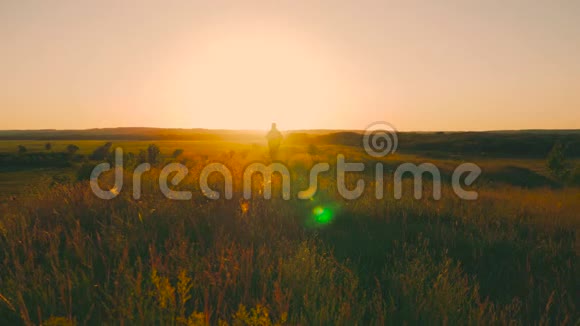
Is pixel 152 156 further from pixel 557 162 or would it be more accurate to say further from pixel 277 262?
pixel 557 162

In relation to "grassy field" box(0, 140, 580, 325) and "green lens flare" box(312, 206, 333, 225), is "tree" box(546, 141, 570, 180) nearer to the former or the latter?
"grassy field" box(0, 140, 580, 325)

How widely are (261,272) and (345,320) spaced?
82 centimetres

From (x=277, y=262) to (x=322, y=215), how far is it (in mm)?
2498

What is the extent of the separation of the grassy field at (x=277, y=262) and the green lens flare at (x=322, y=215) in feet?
0.14

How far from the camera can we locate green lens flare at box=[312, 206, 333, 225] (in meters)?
5.54

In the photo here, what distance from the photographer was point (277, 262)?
3475 mm

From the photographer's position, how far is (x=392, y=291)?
325 centimetres

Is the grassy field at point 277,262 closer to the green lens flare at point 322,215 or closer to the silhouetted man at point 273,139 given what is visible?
the green lens flare at point 322,215

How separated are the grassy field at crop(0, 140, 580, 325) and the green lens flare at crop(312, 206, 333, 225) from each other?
42mm

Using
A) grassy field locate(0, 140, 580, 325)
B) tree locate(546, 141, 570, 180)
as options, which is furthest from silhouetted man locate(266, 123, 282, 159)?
tree locate(546, 141, 570, 180)

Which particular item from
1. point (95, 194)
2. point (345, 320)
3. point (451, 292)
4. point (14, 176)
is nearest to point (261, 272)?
point (345, 320)

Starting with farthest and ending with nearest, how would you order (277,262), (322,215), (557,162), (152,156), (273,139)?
(557,162) < (152,156) < (273,139) < (322,215) < (277,262)

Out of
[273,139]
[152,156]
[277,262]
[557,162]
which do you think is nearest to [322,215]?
[277,262]

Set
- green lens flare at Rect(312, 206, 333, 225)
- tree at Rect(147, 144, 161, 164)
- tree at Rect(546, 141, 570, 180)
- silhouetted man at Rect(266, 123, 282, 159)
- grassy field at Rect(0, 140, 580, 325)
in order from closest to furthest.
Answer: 1. grassy field at Rect(0, 140, 580, 325)
2. green lens flare at Rect(312, 206, 333, 225)
3. tree at Rect(147, 144, 161, 164)
4. silhouetted man at Rect(266, 123, 282, 159)
5. tree at Rect(546, 141, 570, 180)
